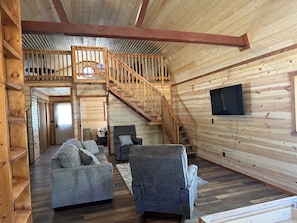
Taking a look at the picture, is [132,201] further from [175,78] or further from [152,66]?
[152,66]

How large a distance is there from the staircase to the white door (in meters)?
3.88

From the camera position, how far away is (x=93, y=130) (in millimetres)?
9680

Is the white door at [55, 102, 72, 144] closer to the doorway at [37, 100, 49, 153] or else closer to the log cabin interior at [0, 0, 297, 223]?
the log cabin interior at [0, 0, 297, 223]

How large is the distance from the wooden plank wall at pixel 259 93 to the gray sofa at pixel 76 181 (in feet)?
8.97

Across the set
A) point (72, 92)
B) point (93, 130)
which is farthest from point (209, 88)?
point (93, 130)

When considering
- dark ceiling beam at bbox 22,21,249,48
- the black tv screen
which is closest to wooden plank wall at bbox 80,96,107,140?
the black tv screen

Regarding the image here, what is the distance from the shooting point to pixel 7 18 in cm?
177

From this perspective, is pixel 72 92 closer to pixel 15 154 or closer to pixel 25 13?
pixel 25 13

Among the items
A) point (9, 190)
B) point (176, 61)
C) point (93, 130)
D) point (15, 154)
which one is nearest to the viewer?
point (9, 190)

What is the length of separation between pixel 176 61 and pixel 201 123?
85.0 inches

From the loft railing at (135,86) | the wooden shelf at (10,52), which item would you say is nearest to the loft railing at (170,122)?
the loft railing at (135,86)

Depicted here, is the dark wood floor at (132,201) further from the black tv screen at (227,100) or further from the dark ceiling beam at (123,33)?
the dark ceiling beam at (123,33)

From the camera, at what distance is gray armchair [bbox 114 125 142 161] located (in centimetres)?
592

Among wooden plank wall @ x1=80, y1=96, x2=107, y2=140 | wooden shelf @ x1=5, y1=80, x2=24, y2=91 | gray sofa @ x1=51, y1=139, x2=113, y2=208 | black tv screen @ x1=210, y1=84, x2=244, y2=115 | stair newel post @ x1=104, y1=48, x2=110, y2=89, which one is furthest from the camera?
wooden plank wall @ x1=80, y1=96, x2=107, y2=140
